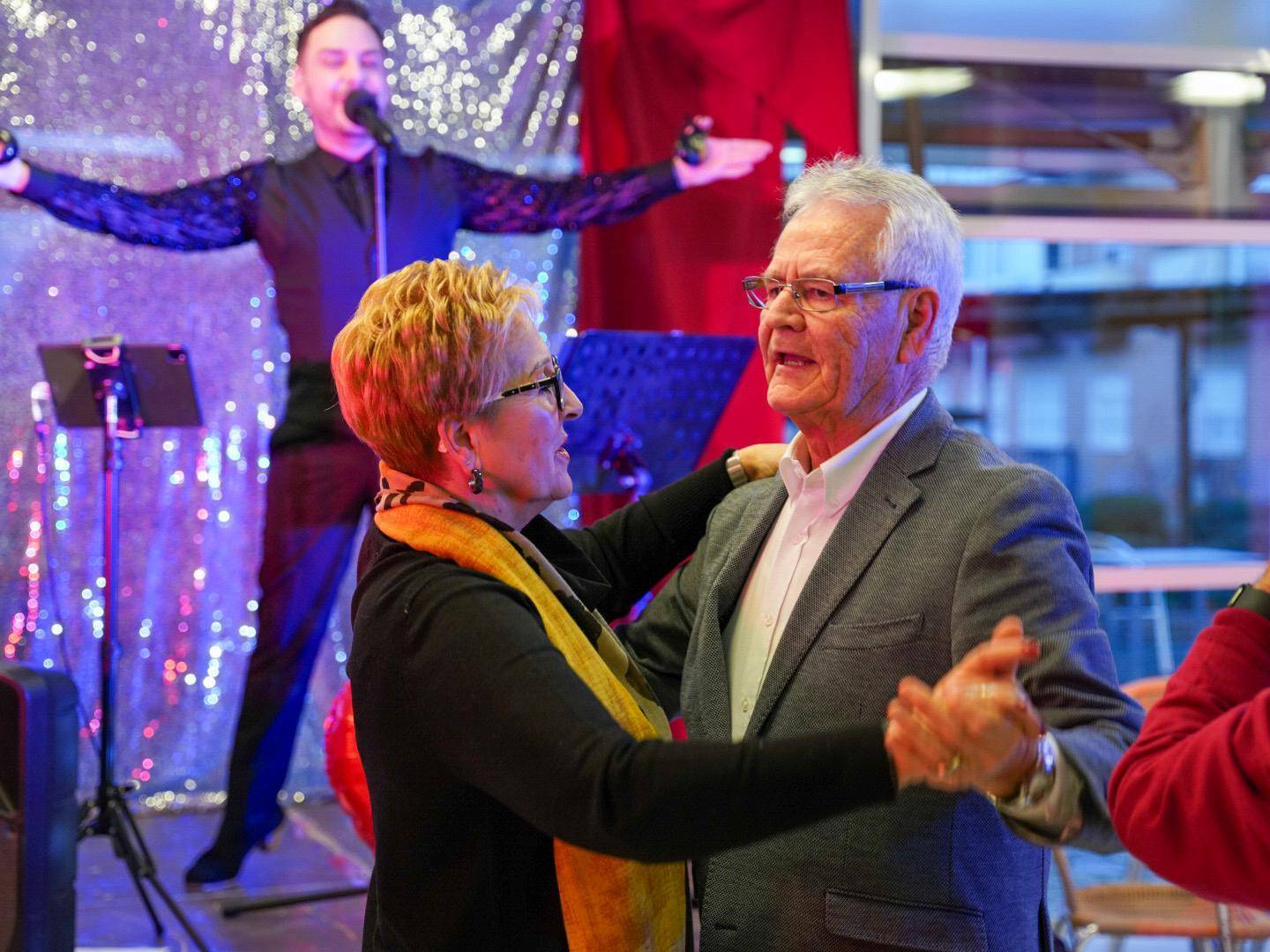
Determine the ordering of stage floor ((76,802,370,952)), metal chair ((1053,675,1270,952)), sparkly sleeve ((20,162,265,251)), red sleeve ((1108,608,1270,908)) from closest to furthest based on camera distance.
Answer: red sleeve ((1108,608,1270,908)) → metal chair ((1053,675,1270,952)) → stage floor ((76,802,370,952)) → sparkly sleeve ((20,162,265,251))

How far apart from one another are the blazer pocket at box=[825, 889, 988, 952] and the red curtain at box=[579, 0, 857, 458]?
286 centimetres

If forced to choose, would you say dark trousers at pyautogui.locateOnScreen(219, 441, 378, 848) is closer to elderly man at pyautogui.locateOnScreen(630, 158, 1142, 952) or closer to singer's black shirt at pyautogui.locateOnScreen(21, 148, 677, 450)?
singer's black shirt at pyautogui.locateOnScreen(21, 148, 677, 450)

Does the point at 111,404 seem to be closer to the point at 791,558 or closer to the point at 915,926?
the point at 791,558

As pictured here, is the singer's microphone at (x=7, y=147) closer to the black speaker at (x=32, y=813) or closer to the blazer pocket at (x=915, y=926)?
the black speaker at (x=32, y=813)

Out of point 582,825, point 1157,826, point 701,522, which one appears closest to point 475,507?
point 582,825

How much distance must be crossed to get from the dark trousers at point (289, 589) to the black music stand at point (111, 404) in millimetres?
415

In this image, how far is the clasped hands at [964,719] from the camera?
107cm

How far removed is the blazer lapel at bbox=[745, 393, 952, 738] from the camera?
1.50m

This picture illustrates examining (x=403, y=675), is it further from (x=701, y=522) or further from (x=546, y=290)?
(x=546, y=290)

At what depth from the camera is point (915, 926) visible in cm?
138

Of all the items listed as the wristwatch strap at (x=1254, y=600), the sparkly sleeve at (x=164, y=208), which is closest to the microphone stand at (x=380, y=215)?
the sparkly sleeve at (x=164, y=208)

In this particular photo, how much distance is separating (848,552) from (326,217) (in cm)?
→ 264

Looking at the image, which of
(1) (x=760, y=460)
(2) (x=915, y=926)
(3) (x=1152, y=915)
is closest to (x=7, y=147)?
(1) (x=760, y=460)

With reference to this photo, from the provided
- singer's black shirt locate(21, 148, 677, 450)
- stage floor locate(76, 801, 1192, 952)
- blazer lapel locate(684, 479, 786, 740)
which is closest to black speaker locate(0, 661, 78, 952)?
stage floor locate(76, 801, 1192, 952)
